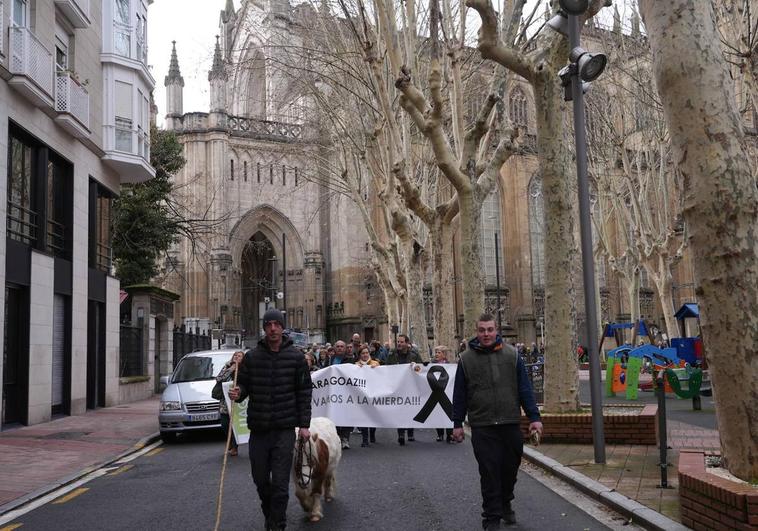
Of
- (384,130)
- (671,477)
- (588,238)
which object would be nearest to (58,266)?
(384,130)

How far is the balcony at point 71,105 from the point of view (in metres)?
18.1

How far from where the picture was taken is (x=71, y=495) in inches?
344

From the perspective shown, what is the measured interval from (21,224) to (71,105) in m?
3.61

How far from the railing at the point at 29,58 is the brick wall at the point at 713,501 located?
14736mm

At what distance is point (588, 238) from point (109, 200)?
1754 centimetres

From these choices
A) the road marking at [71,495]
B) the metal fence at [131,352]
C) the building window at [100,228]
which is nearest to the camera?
the road marking at [71,495]

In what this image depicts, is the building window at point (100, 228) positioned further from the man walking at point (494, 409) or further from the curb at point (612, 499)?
the man walking at point (494, 409)

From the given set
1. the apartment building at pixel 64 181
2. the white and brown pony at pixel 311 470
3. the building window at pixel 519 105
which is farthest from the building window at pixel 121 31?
the building window at pixel 519 105

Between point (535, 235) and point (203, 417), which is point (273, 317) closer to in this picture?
point (203, 417)

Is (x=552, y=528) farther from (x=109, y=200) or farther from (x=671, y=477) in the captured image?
(x=109, y=200)

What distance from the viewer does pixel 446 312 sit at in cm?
2077

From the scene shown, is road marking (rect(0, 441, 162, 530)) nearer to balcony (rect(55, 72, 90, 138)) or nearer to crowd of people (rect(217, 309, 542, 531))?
crowd of people (rect(217, 309, 542, 531))

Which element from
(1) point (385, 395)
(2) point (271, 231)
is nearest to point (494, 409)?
(1) point (385, 395)

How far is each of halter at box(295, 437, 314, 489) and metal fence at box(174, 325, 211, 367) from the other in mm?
21555
